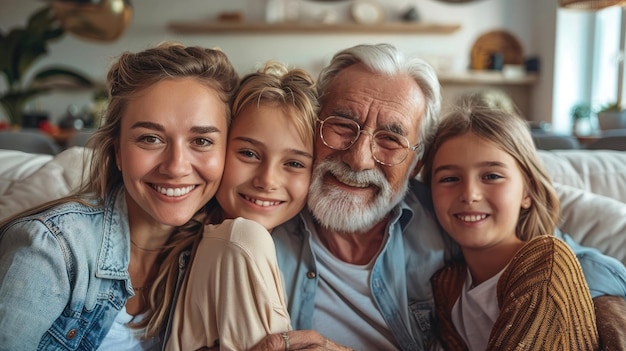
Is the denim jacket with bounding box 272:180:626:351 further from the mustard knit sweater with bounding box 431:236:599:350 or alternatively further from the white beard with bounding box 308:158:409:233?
the mustard knit sweater with bounding box 431:236:599:350

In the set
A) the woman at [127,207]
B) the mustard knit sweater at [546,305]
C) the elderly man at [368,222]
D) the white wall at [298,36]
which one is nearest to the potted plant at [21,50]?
the white wall at [298,36]

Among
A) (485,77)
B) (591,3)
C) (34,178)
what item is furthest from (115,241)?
(485,77)

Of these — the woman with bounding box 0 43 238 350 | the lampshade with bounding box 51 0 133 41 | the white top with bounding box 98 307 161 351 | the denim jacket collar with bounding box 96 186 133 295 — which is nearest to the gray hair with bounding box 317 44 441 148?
the woman with bounding box 0 43 238 350

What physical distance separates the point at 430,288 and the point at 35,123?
15.2 ft

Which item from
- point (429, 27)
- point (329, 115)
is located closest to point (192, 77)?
point (329, 115)

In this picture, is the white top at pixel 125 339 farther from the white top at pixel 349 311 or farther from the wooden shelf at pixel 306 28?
the wooden shelf at pixel 306 28

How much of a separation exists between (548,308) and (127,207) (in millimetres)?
996

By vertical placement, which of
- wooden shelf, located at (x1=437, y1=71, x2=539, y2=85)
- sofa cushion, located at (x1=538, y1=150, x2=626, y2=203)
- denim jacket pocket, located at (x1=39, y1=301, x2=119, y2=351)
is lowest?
denim jacket pocket, located at (x1=39, y1=301, x2=119, y2=351)

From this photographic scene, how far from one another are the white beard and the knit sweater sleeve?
0.42m

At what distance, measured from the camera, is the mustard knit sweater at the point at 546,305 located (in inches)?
41.5

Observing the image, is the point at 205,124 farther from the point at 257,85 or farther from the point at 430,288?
the point at 430,288

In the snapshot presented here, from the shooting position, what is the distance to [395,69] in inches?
59.3

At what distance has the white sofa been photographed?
149cm

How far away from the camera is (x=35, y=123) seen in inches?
195
